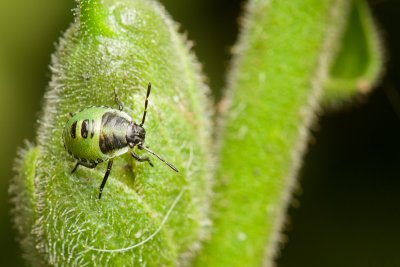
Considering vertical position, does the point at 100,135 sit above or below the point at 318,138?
above

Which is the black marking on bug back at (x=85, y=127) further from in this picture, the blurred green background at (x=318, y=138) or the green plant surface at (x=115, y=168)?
the blurred green background at (x=318, y=138)

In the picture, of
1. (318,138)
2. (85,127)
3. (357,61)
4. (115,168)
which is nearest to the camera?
(85,127)

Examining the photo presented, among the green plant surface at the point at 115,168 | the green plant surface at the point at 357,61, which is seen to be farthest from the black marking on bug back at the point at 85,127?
the green plant surface at the point at 357,61

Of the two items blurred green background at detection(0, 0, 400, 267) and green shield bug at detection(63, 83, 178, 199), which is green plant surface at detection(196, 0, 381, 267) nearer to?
green shield bug at detection(63, 83, 178, 199)

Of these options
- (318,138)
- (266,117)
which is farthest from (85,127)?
(318,138)

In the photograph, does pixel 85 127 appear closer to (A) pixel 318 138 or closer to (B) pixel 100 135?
(B) pixel 100 135

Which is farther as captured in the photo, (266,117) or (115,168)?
(266,117)

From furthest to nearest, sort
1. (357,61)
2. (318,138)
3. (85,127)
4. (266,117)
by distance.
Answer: (318,138) → (357,61) → (266,117) → (85,127)
